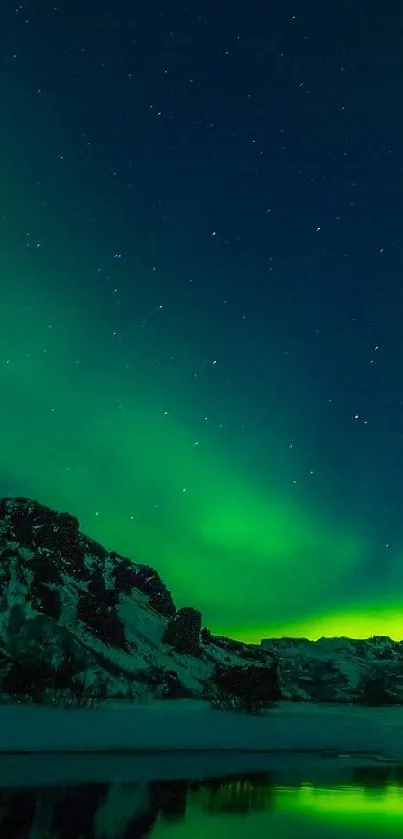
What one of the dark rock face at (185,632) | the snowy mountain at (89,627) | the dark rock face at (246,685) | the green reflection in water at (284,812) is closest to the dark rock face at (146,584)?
the snowy mountain at (89,627)

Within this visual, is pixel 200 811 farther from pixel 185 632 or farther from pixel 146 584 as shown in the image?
pixel 146 584

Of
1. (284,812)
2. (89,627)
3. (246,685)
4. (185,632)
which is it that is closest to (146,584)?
(185,632)

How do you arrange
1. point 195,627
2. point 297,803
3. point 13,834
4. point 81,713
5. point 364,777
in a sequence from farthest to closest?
1. point 195,627
2. point 81,713
3. point 364,777
4. point 297,803
5. point 13,834

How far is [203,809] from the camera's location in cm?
2544

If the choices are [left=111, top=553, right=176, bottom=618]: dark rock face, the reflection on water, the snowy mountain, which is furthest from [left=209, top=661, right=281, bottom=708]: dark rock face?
the reflection on water

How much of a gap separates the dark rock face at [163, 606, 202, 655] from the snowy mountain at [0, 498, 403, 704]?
127mm

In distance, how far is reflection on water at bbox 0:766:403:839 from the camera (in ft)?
65.8

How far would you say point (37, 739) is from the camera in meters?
64.0

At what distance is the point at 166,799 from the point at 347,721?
227 feet

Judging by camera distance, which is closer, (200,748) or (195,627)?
(200,748)

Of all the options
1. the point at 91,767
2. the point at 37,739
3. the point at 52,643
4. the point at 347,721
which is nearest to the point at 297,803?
the point at 91,767

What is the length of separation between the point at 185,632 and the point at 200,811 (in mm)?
80447

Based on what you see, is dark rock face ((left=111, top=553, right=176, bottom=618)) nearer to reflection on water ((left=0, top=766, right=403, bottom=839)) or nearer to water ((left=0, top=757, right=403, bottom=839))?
water ((left=0, top=757, right=403, bottom=839))

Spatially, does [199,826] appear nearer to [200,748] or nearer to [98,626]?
[200,748]
